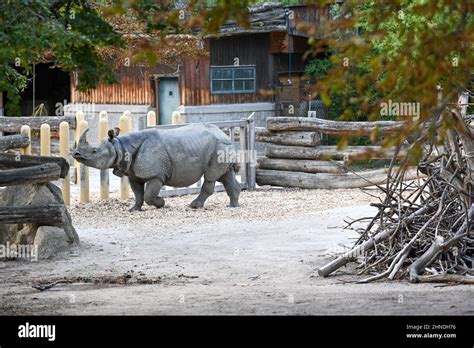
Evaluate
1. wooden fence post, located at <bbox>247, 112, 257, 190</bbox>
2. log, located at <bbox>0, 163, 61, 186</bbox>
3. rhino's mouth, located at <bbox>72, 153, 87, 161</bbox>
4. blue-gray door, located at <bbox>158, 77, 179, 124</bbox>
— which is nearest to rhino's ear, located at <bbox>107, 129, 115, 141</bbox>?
rhino's mouth, located at <bbox>72, 153, 87, 161</bbox>

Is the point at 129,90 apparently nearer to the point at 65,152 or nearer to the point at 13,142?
the point at 65,152

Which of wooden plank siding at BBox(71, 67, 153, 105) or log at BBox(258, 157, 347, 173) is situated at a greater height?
wooden plank siding at BBox(71, 67, 153, 105)

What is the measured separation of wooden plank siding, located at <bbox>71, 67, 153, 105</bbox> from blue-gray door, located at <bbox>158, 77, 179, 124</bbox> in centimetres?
31

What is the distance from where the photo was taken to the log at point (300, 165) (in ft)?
68.0

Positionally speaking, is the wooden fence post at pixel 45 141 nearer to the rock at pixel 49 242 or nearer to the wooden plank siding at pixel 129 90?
the rock at pixel 49 242

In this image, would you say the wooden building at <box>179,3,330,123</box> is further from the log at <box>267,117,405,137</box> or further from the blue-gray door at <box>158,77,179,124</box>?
the log at <box>267,117,405,137</box>

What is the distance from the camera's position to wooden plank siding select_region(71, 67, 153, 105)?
29.5 metres

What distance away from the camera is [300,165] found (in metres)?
21.2

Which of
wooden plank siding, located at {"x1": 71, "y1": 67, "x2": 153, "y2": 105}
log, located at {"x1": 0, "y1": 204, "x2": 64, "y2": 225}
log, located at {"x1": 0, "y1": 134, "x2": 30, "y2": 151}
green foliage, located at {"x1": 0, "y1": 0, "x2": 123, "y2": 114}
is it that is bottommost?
log, located at {"x1": 0, "y1": 204, "x2": 64, "y2": 225}

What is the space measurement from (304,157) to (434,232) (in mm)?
9973

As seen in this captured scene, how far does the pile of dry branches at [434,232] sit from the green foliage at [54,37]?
3495 mm

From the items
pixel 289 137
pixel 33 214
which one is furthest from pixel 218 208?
pixel 33 214

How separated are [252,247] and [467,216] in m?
3.30

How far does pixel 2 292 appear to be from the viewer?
10.9m
